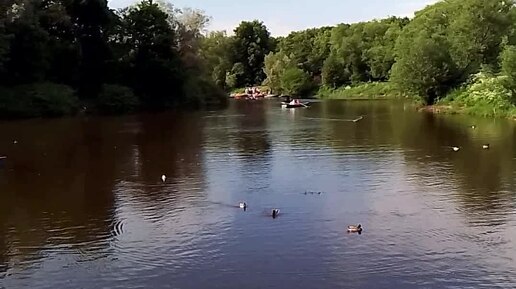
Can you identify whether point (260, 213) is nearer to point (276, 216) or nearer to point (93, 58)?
point (276, 216)

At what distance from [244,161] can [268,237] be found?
37.0 ft

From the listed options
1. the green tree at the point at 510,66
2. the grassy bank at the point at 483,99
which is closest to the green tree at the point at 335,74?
the grassy bank at the point at 483,99

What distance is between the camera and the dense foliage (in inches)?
1992

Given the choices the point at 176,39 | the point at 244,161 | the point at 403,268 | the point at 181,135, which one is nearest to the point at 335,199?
the point at 403,268

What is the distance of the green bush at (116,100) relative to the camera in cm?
5725

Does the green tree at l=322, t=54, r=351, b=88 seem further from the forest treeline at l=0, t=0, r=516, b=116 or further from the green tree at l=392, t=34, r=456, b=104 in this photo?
the green tree at l=392, t=34, r=456, b=104

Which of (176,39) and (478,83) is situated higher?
(176,39)

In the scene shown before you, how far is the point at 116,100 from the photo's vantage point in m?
58.0

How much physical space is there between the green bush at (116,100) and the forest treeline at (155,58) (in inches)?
3.7

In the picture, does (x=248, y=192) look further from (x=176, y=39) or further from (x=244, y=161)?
(x=176, y=39)

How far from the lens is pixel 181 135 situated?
122 ft

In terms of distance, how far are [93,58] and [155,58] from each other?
6.19 m

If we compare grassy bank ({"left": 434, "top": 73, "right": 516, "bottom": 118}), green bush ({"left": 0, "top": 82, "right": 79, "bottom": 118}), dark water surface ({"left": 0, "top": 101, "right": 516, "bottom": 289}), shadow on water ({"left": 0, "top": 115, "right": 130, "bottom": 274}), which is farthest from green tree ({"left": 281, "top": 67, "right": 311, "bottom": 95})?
dark water surface ({"left": 0, "top": 101, "right": 516, "bottom": 289})

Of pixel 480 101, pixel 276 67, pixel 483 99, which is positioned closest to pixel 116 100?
pixel 480 101
